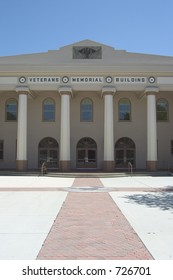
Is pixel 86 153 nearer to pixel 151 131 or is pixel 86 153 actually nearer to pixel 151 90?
pixel 151 131

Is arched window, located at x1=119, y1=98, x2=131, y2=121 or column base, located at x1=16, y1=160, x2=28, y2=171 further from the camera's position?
arched window, located at x1=119, y1=98, x2=131, y2=121

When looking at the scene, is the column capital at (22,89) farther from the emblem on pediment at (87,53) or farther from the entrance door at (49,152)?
the emblem on pediment at (87,53)

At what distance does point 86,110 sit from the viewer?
32.6m

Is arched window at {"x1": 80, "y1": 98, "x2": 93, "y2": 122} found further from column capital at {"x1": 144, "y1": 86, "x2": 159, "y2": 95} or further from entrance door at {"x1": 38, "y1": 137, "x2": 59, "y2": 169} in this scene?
column capital at {"x1": 144, "y1": 86, "x2": 159, "y2": 95}

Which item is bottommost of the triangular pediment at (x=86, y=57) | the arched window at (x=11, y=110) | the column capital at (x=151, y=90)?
the arched window at (x=11, y=110)

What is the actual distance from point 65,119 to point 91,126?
4.71m

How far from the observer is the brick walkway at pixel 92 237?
19.4 feet

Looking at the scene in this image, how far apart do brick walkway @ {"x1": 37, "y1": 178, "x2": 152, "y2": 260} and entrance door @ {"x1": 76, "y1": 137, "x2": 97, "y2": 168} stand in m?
21.4

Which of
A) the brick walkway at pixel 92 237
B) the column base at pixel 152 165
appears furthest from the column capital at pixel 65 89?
the brick walkway at pixel 92 237

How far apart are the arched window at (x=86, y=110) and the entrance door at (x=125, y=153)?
3890 mm

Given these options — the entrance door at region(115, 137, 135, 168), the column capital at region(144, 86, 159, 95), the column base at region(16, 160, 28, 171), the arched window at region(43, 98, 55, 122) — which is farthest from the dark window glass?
the column capital at region(144, 86, 159, 95)

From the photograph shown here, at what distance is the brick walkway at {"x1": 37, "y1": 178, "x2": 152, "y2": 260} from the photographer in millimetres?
5910

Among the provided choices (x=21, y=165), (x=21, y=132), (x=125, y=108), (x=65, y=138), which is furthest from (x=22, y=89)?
(x=125, y=108)
